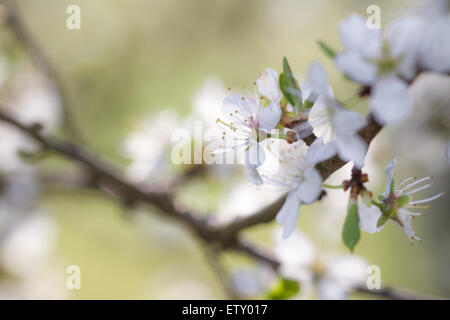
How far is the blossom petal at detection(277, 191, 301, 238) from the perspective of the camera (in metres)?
0.53

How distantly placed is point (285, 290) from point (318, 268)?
0.73ft

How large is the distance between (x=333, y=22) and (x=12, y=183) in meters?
1.67

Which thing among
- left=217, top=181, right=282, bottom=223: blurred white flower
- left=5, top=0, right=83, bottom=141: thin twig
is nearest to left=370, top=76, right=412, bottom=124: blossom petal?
Answer: left=217, top=181, right=282, bottom=223: blurred white flower

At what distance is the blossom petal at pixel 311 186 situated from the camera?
1.68 ft

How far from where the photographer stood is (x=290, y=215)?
534mm

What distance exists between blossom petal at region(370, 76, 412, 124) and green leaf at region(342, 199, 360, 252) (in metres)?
0.13

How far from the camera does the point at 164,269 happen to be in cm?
225

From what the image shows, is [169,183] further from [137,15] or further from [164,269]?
[137,15]

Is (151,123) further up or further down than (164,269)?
further up

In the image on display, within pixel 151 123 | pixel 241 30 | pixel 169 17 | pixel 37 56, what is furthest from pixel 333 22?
pixel 37 56

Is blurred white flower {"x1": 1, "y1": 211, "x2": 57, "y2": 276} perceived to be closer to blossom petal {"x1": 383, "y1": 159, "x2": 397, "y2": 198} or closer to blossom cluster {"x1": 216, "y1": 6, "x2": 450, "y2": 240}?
blossom cluster {"x1": 216, "y1": 6, "x2": 450, "y2": 240}

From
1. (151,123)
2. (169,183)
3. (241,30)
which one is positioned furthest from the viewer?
(241,30)
